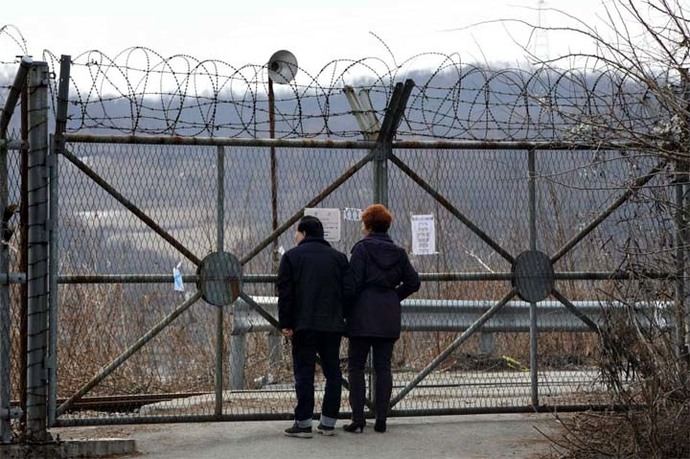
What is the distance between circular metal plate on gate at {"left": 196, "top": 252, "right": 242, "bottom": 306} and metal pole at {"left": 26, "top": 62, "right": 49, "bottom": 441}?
139 cm

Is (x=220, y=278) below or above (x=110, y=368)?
above

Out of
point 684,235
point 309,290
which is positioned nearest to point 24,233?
point 309,290

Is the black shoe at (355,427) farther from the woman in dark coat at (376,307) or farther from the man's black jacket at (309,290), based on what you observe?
the man's black jacket at (309,290)

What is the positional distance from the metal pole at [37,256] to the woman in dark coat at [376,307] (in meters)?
2.31

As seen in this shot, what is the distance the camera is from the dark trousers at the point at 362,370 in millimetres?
10773

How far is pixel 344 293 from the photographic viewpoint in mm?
10703

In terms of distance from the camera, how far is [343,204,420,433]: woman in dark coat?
35.0ft

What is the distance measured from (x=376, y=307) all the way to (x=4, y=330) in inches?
108

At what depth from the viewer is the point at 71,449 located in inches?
Result: 387

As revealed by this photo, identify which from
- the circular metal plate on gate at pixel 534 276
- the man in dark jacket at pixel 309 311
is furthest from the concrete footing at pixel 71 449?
the circular metal plate on gate at pixel 534 276

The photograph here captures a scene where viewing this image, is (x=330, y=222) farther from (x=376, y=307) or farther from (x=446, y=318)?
(x=446, y=318)

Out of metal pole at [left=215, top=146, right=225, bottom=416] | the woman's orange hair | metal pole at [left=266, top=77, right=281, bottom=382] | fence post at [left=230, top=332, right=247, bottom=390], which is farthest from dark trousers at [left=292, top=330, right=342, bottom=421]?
metal pole at [left=266, top=77, right=281, bottom=382]

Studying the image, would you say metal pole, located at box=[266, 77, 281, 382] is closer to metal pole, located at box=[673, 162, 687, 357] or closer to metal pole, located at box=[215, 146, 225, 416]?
metal pole, located at box=[215, 146, 225, 416]

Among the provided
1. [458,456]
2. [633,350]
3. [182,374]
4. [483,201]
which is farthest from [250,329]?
[633,350]
